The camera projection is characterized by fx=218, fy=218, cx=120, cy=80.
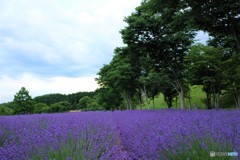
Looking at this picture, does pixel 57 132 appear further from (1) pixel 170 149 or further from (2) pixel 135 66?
(2) pixel 135 66

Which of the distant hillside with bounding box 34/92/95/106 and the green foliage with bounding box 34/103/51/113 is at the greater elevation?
the distant hillside with bounding box 34/92/95/106

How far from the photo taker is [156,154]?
3.46 metres

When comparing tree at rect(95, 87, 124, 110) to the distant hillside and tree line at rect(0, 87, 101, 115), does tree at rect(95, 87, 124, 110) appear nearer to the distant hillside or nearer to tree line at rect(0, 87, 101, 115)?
tree line at rect(0, 87, 101, 115)

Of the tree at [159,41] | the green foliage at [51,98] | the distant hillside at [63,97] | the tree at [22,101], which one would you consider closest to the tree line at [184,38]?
the tree at [159,41]

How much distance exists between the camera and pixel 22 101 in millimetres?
38625

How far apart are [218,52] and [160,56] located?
511 cm

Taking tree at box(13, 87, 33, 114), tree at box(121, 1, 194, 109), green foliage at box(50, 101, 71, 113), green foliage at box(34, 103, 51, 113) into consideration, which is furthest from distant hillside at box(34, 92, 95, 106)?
tree at box(121, 1, 194, 109)

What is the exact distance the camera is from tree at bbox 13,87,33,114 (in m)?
37.9

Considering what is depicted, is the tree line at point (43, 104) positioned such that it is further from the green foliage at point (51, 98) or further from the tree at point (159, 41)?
the tree at point (159, 41)

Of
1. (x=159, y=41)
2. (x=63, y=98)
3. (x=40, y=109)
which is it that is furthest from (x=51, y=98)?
(x=159, y=41)

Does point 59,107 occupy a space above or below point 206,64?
below

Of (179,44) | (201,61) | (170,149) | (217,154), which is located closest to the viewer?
(217,154)

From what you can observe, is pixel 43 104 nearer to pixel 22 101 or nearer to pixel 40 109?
pixel 40 109

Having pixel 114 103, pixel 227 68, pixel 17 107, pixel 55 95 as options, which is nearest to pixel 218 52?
pixel 227 68
